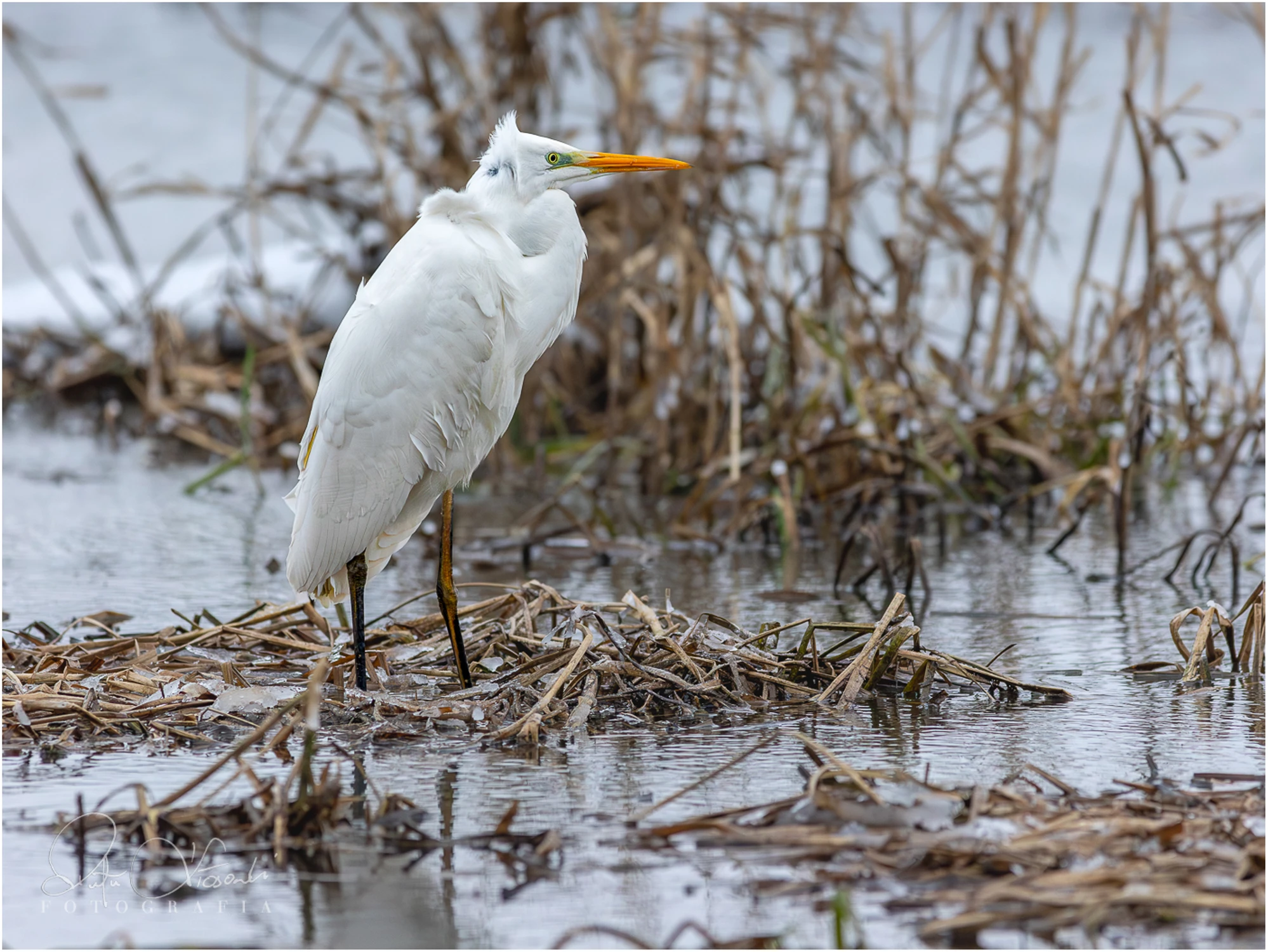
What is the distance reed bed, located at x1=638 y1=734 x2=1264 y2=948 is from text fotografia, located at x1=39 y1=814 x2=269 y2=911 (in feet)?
2.04

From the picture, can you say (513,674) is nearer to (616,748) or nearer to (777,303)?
(616,748)

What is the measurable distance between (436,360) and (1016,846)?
5.56ft

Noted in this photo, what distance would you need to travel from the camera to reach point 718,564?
454 centimetres

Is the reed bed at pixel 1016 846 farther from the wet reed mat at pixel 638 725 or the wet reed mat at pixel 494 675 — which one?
the wet reed mat at pixel 494 675

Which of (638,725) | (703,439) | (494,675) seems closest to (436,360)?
(494,675)

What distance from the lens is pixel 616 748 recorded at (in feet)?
8.82

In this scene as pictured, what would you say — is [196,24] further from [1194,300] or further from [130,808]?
[130,808]

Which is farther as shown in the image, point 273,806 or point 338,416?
point 338,416

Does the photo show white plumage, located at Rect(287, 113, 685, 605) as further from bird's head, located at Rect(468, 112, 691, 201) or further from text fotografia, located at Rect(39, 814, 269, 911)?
text fotografia, located at Rect(39, 814, 269, 911)

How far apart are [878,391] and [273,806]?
3.35 m

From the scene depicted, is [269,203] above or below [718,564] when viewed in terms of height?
above

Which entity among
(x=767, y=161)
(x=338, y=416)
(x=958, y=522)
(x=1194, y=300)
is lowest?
(x=958, y=522)

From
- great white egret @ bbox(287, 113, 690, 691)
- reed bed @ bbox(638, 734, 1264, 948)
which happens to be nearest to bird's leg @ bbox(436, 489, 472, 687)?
great white egret @ bbox(287, 113, 690, 691)

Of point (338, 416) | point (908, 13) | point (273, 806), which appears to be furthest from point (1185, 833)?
point (908, 13)
